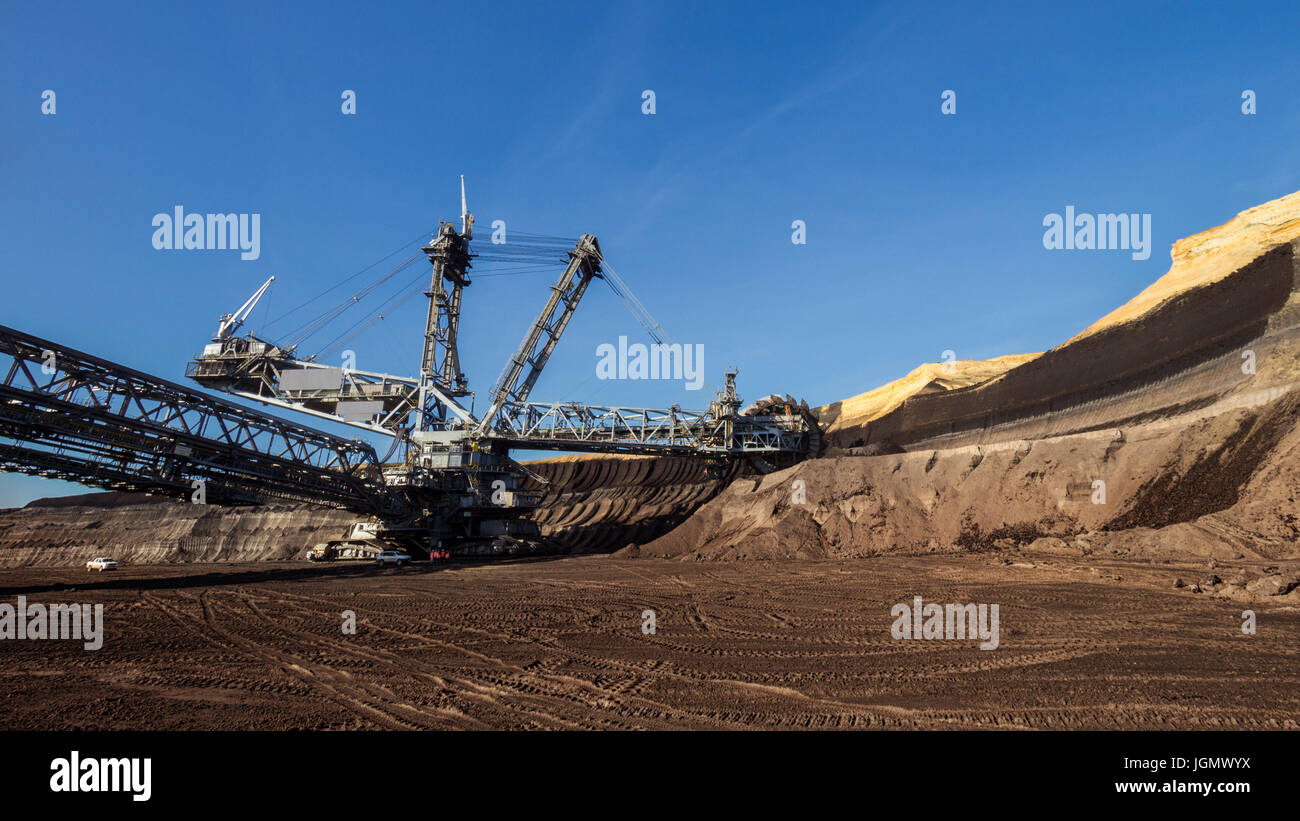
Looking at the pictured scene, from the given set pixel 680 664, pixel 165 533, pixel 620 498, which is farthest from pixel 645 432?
pixel 165 533

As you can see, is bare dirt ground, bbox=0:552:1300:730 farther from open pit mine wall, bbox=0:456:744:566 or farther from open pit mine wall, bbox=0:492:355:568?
open pit mine wall, bbox=0:492:355:568

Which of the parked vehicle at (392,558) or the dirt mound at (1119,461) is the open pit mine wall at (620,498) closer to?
the parked vehicle at (392,558)

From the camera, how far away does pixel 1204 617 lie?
9.35 meters

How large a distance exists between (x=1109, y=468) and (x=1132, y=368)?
710 cm

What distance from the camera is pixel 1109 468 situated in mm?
18984

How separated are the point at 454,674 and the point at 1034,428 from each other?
28.1 m

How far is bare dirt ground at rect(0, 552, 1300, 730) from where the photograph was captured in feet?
18.0

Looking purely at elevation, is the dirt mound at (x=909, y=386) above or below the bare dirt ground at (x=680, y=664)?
above

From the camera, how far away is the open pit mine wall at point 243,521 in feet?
158

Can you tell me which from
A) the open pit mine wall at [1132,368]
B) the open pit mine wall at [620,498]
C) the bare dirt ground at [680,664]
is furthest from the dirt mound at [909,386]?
the bare dirt ground at [680,664]

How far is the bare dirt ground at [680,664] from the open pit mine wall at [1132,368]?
35.4ft

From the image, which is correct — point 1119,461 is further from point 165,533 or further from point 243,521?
point 165,533

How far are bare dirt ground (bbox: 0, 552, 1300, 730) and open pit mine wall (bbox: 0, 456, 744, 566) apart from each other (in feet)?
107
